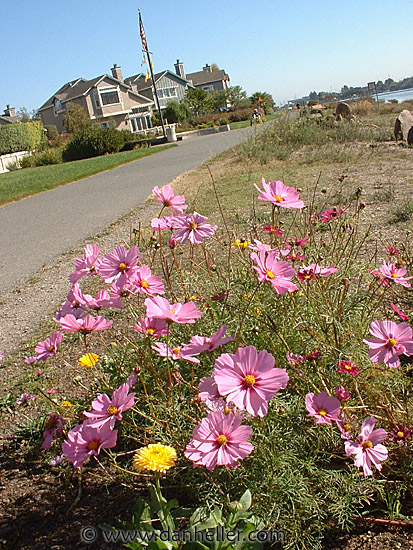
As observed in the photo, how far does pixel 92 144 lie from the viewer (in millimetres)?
28516

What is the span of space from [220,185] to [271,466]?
781cm

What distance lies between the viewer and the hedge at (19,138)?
125ft

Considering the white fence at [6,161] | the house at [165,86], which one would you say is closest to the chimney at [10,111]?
the house at [165,86]

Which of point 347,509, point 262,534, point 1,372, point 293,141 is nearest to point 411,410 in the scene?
point 347,509

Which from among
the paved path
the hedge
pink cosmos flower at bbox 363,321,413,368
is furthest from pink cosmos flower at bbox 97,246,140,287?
the hedge

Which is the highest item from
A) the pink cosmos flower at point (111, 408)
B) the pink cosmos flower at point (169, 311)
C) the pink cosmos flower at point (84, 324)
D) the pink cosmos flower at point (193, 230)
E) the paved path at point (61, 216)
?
the pink cosmos flower at point (193, 230)

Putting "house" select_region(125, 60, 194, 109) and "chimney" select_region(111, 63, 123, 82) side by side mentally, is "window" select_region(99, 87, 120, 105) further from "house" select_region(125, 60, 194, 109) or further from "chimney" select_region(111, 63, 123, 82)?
"house" select_region(125, 60, 194, 109)

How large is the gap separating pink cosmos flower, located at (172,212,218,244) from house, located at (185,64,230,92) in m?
89.5

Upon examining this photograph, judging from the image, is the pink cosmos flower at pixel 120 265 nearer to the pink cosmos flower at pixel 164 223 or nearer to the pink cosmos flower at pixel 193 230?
the pink cosmos flower at pixel 193 230

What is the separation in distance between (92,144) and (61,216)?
2078cm

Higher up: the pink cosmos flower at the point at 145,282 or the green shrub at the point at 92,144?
the green shrub at the point at 92,144

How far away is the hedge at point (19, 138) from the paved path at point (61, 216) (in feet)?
88.9

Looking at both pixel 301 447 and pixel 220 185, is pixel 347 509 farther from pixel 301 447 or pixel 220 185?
pixel 220 185

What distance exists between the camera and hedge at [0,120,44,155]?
38.2 m
